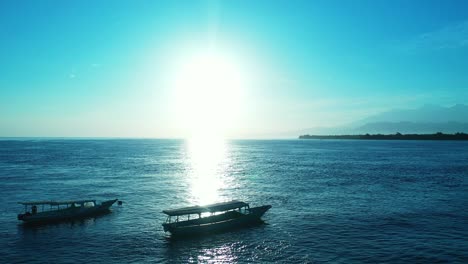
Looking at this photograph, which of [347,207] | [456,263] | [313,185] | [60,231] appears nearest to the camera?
[456,263]

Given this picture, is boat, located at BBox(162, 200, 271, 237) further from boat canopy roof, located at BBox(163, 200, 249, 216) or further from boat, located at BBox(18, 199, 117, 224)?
boat, located at BBox(18, 199, 117, 224)

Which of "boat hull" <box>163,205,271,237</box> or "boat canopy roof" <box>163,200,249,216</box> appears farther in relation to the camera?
"boat canopy roof" <box>163,200,249,216</box>

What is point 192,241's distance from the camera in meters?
35.4

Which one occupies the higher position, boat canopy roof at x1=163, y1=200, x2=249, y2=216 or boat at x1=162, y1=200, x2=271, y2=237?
boat canopy roof at x1=163, y1=200, x2=249, y2=216

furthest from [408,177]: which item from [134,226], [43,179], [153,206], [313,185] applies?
[43,179]

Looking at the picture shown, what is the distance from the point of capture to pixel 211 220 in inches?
1571

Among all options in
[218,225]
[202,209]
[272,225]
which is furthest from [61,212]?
[272,225]

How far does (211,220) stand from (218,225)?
1484 mm

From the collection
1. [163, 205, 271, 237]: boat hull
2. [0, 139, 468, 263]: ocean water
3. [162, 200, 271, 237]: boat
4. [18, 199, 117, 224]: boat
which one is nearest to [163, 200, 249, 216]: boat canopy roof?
[162, 200, 271, 237]: boat

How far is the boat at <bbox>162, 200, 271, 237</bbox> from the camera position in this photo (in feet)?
120

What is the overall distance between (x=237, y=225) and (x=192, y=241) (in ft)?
23.8

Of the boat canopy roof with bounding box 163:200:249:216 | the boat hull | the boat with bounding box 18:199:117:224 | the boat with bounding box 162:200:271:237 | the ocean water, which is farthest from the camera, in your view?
the boat with bounding box 18:199:117:224

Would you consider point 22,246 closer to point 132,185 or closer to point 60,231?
point 60,231

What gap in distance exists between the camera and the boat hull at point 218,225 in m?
36.3
